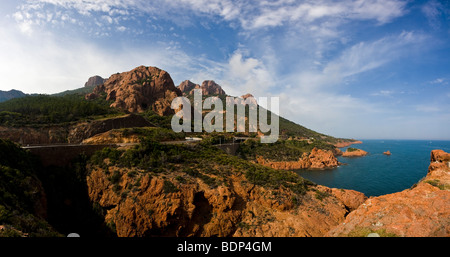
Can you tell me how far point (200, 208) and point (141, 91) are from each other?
64.2 m

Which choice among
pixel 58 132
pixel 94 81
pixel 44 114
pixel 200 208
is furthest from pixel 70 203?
pixel 94 81

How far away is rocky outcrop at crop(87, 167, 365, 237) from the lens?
14.6 meters

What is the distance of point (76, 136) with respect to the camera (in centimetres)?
2884

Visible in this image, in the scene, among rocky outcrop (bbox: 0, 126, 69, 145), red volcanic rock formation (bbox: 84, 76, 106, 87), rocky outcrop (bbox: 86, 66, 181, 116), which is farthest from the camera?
red volcanic rock formation (bbox: 84, 76, 106, 87)

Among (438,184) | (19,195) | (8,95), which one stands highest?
(8,95)

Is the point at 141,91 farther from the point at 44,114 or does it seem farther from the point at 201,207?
the point at 201,207

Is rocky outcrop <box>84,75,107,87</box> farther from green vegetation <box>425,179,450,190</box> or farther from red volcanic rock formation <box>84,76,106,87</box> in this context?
green vegetation <box>425,179,450,190</box>

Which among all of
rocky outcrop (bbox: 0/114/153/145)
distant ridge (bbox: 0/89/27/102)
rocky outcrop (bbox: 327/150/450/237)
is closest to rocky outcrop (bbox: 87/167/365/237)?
rocky outcrop (bbox: 327/150/450/237)

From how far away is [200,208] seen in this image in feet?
52.7

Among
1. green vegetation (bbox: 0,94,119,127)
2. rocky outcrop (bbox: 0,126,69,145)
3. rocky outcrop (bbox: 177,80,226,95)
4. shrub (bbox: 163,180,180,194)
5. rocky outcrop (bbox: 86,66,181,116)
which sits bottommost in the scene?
shrub (bbox: 163,180,180,194)

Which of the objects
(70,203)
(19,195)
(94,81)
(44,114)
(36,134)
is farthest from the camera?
(94,81)

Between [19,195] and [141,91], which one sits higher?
[141,91]

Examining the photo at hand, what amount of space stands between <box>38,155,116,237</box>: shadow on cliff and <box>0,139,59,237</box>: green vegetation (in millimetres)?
1989
